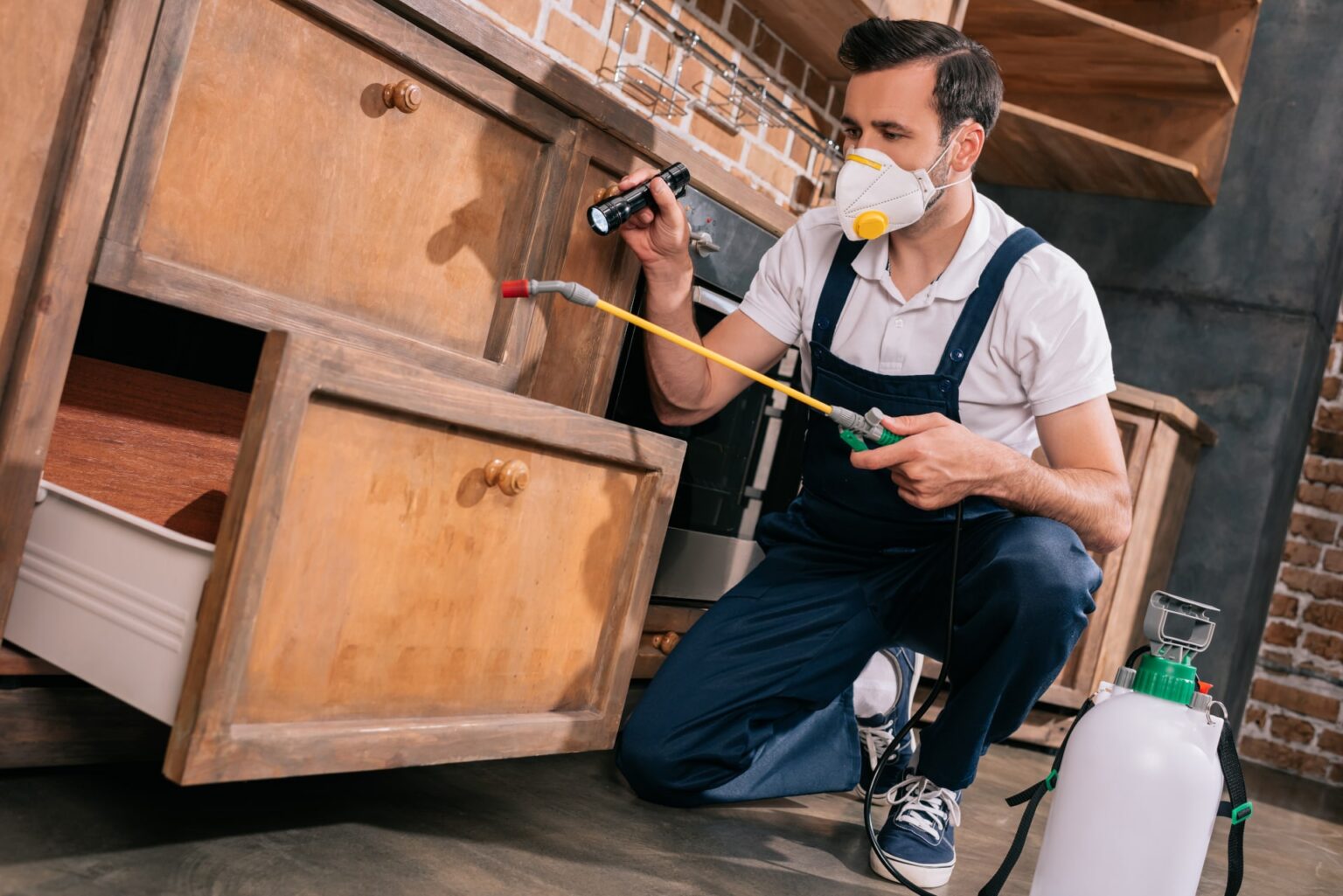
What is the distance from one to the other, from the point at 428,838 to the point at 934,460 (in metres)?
0.74

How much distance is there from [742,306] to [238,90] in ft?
2.84

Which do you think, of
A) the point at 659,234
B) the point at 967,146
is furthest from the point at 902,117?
the point at 659,234

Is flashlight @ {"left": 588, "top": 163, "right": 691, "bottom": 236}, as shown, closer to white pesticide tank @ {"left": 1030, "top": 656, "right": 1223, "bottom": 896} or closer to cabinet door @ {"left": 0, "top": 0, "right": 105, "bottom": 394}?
cabinet door @ {"left": 0, "top": 0, "right": 105, "bottom": 394}

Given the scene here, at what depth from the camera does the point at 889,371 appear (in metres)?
1.74

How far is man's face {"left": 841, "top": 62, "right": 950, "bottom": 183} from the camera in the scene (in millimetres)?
1706

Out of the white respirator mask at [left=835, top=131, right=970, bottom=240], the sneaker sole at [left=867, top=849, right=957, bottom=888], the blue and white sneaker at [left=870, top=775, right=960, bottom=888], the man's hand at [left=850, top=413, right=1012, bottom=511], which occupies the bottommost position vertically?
the sneaker sole at [left=867, top=849, right=957, bottom=888]

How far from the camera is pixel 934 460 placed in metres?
1.49

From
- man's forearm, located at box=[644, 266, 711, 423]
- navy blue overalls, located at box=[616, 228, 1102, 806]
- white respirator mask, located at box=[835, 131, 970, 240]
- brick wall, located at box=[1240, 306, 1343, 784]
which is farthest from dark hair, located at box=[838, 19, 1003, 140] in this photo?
brick wall, located at box=[1240, 306, 1343, 784]

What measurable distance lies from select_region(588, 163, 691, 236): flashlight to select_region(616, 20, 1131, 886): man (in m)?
0.02

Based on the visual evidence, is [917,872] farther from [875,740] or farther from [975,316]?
[975,316]

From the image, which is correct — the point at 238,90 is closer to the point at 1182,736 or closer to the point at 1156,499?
the point at 1182,736

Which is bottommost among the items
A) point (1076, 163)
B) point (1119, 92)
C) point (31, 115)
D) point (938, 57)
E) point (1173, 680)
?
point (1173, 680)

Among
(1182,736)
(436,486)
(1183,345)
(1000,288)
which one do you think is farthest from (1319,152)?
(436,486)

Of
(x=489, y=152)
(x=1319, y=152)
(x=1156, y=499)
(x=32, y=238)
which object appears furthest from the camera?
(x=1319, y=152)
